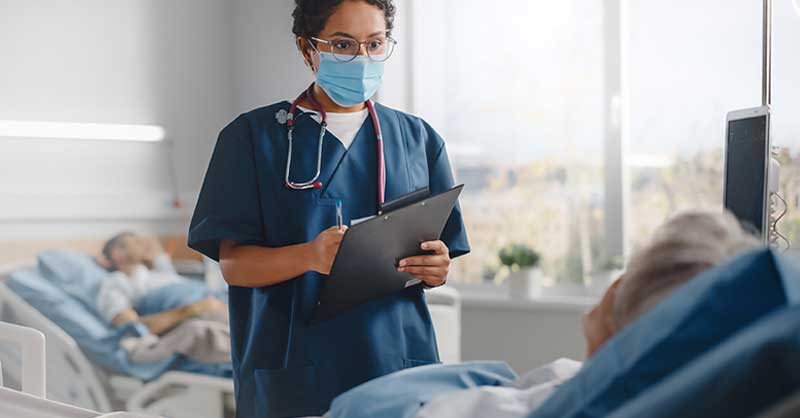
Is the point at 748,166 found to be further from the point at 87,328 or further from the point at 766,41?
the point at 87,328

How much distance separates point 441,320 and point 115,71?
5.78 ft

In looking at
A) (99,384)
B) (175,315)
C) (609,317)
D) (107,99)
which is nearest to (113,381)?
(99,384)

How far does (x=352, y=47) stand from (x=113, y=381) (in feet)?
5.98

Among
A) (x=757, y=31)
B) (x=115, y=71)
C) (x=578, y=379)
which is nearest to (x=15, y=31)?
(x=115, y=71)

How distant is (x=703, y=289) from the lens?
24.7 inches

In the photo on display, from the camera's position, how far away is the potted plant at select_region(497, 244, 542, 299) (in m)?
3.33

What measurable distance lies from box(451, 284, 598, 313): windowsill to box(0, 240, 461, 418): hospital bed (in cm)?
47

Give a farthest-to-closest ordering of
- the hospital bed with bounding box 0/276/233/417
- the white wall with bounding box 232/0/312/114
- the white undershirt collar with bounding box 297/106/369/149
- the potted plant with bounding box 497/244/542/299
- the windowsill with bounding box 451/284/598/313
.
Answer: the white wall with bounding box 232/0/312/114 → the potted plant with bounding box 497/244/542/299 → the windowsill with bounding box 451/284/598/313 → the hospital bed with bounding box 0/276/233/417 → the white undershirt collar with bounding box 297/106/369/149

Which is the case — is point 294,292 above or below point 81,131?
below

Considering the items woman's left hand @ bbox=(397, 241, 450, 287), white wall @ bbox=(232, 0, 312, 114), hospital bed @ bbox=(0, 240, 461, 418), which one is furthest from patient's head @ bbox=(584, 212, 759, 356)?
white wall @ bbox=(232, 0, 312, 114)

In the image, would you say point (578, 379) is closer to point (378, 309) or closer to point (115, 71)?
point (378, 309)

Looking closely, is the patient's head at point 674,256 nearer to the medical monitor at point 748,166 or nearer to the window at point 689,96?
the medical monitor at point 748,166

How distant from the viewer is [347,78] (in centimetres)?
146

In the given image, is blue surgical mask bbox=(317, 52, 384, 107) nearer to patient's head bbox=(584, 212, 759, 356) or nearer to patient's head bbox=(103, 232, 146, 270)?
patient's head bbox=(584, 212, 759, 356)
